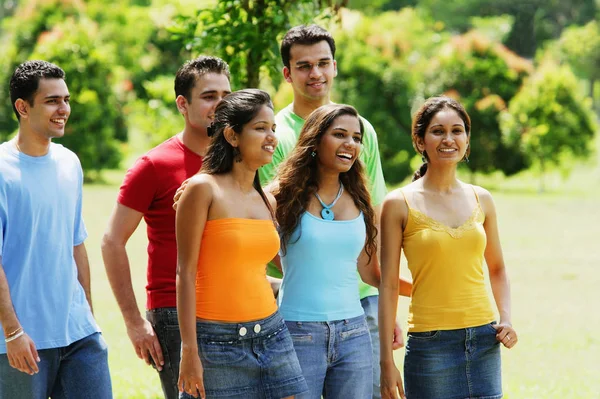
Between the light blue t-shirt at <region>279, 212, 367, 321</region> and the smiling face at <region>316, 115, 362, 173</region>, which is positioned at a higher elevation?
the smiling face at <region>316, 115, 362, 173</region>

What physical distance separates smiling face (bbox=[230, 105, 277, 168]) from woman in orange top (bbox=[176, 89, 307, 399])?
0.17m

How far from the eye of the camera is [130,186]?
407 cm

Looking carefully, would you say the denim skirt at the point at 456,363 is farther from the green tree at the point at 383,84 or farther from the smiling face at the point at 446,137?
the green tree at the point at 383,84

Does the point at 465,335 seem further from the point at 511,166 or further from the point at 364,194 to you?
the point at 511,166

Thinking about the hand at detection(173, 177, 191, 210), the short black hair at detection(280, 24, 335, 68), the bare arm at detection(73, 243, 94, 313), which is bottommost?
the bare arm at detection(73, 243, 94, 313)

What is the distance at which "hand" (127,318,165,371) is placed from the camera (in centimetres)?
403

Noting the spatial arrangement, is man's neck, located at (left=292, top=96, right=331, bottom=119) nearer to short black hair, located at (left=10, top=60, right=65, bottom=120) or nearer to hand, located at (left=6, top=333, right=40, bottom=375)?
short black hair, located at (left=10, top=60, right=65, bottom=120)

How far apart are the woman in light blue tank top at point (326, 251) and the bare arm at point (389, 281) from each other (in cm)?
9

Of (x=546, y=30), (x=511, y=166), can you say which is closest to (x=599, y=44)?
(x=546, y=30)

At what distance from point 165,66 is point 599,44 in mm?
19776

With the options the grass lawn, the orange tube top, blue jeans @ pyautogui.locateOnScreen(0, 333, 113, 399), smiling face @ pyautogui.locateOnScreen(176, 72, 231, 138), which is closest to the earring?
the orange tube top

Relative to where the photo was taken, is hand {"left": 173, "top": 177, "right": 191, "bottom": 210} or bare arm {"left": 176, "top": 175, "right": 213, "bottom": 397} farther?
hand {"left": 173, "top": 177, "right": 191, "bottom": 210}

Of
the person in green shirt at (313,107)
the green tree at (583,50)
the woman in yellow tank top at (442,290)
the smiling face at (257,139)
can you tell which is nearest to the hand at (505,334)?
the woman in yellow tank top at (442,290)

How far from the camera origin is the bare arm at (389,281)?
12.8 feet
